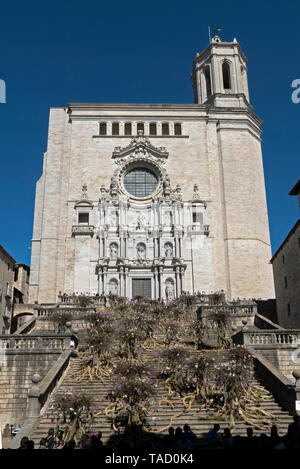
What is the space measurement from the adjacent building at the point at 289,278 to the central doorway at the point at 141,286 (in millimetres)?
9121

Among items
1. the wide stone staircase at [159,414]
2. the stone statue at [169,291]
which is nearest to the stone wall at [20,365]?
the wide stone staircase at [159,414]

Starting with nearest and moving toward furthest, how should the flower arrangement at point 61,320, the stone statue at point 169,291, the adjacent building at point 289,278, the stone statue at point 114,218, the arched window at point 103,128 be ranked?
the flower arrangement at point 61,320 → the adjacent building at point 289,278 → the stone statue at point 169,291 → the stone statue at point 114,218 → the arched window at point 103,128

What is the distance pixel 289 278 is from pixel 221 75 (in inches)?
850

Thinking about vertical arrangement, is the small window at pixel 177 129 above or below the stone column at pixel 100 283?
above

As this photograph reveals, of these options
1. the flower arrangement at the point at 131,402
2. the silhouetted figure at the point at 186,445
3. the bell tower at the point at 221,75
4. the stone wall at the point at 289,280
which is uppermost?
the bell tower at the point at 221,75

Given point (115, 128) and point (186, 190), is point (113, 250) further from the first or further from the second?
point (115, 128)

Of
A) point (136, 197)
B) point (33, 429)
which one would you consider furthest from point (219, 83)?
point (33, 429)

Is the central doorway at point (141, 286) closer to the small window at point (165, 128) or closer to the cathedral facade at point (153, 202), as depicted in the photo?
the cathedral facade at point (153, 202)

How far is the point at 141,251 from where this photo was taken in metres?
32.2

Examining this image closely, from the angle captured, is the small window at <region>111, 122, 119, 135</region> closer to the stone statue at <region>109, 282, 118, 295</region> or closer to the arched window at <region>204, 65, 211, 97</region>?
the arched window at <region>204, 65, 211, 97</region>

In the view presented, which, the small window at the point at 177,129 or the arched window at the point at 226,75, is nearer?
the small window at the point at 177,129

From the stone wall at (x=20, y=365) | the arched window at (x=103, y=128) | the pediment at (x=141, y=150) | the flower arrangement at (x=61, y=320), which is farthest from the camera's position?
the arched window at (x=103, y=128)

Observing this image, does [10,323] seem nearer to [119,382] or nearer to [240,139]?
[119,382]

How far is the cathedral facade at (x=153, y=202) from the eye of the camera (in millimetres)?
31406
